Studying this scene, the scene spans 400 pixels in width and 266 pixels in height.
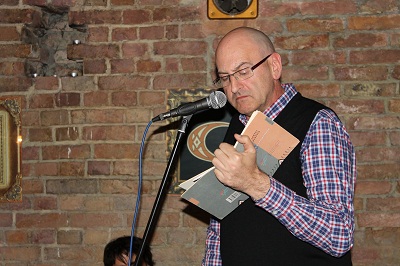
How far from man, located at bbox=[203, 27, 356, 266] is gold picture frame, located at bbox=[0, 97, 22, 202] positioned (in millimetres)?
1268

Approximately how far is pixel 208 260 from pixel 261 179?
2.07 ft

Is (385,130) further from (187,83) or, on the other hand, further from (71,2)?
(71,2)

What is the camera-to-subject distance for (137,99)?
283 cm

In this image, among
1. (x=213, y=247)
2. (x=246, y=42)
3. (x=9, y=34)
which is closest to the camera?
(x=246, y=42)

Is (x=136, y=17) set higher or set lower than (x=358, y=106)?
higher

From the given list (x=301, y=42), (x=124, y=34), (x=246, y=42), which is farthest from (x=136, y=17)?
(x=246, y=42)

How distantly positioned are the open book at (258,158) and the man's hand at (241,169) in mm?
32

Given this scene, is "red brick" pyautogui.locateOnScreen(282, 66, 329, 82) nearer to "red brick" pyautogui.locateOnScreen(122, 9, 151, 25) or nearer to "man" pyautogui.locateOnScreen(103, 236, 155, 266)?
"red brick" pyautogui.locateOnScreen(122, 9, 151, 25)

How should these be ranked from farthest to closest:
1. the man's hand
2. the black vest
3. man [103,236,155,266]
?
man [103,236,155,266] → the black vest → the man's hand

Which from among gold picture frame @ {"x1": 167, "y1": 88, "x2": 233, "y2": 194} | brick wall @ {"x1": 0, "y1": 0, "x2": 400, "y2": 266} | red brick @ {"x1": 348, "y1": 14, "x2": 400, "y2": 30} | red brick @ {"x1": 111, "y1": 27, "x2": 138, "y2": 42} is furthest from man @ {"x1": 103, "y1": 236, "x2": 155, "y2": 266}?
red brick @ {"x1": 348, "y1": 14, "x2": 400, "y2": 30}

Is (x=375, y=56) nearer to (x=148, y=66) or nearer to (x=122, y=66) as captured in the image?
(x=148, y=66)

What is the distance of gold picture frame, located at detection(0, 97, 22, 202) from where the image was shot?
9.50 ft

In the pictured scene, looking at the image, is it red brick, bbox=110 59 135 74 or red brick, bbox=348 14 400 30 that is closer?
red brick, bbox=348 14 400 30

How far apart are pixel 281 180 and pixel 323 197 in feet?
0.61
